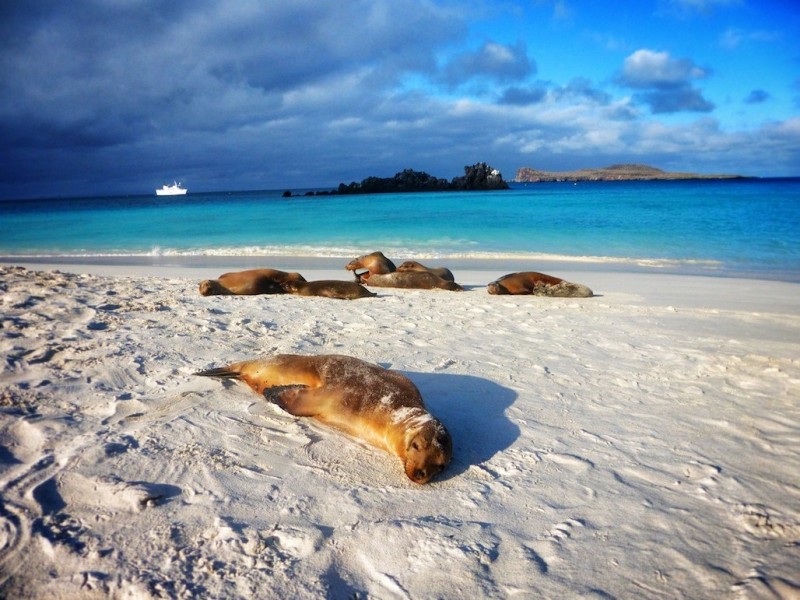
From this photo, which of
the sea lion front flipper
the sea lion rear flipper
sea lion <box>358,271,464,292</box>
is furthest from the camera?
sea lion <box>358,271,464,292</box>

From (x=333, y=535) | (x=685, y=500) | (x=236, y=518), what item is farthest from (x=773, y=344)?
(x=236, y=518)

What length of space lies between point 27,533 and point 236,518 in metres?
0.94

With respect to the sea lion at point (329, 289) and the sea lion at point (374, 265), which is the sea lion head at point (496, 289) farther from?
the sea lion at point (374, 265)

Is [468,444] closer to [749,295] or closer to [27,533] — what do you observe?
[27,533]

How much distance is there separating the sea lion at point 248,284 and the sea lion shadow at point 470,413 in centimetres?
479

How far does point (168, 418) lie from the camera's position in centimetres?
384

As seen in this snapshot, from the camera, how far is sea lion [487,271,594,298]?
9.39 meters

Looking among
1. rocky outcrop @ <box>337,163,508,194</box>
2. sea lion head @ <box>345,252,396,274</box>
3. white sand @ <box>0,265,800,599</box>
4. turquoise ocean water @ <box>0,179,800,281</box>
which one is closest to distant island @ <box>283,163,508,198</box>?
rocky outcrop @ <box>337,163,508,194</box>

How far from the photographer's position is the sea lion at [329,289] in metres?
8.83

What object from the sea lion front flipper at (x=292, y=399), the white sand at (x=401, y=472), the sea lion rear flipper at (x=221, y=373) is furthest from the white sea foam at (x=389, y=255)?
the sea lion front flipper at (x=292, y=399)

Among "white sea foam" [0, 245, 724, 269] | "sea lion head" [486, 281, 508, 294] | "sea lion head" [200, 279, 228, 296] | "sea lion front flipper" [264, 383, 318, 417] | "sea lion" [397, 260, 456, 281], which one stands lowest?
"white sea foam" [0, 245, 724, 269]

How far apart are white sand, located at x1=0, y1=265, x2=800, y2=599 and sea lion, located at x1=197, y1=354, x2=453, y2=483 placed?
134 mm

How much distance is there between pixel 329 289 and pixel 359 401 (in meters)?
5.19

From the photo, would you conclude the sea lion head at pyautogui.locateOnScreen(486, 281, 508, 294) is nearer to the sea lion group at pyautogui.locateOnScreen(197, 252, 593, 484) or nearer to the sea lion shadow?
the sea lion shadow
